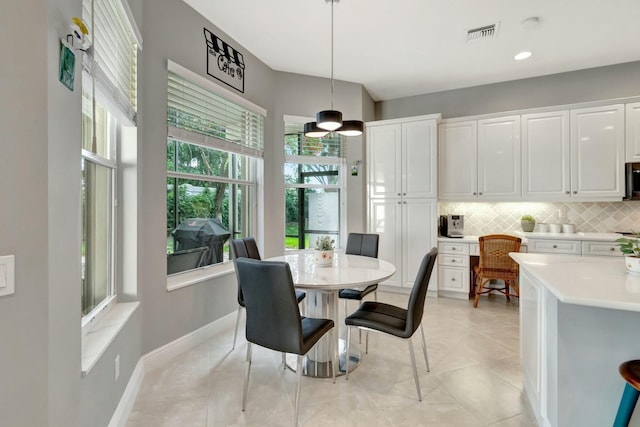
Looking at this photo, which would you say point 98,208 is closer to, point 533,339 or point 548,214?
point 533,339

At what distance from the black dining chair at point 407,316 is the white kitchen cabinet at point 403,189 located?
2.07 m

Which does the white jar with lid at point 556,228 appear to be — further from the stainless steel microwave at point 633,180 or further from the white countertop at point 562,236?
the stainless steel microwave at point 633,180

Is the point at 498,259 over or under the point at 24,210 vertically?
under

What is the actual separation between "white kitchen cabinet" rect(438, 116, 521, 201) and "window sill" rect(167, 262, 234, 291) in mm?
2989

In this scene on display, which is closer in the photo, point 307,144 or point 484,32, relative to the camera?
point 484,32

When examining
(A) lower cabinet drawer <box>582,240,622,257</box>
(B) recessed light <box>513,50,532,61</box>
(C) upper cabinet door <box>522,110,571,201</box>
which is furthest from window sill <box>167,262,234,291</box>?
(B) recessed light <box>513,50,532,61</box>

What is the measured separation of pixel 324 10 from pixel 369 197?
244cm

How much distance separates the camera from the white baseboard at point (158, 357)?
179cm

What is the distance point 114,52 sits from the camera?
5.98 feet

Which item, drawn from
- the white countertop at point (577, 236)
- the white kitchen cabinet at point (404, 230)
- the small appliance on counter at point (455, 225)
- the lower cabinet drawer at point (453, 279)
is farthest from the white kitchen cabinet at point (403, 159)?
the white countertop at point (577, 236)

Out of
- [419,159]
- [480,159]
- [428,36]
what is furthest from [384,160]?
[428,36]

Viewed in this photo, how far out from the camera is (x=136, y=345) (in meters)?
2.17

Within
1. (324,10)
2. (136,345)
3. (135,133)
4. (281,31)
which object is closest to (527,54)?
(324,10)

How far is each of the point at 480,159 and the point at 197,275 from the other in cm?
373
